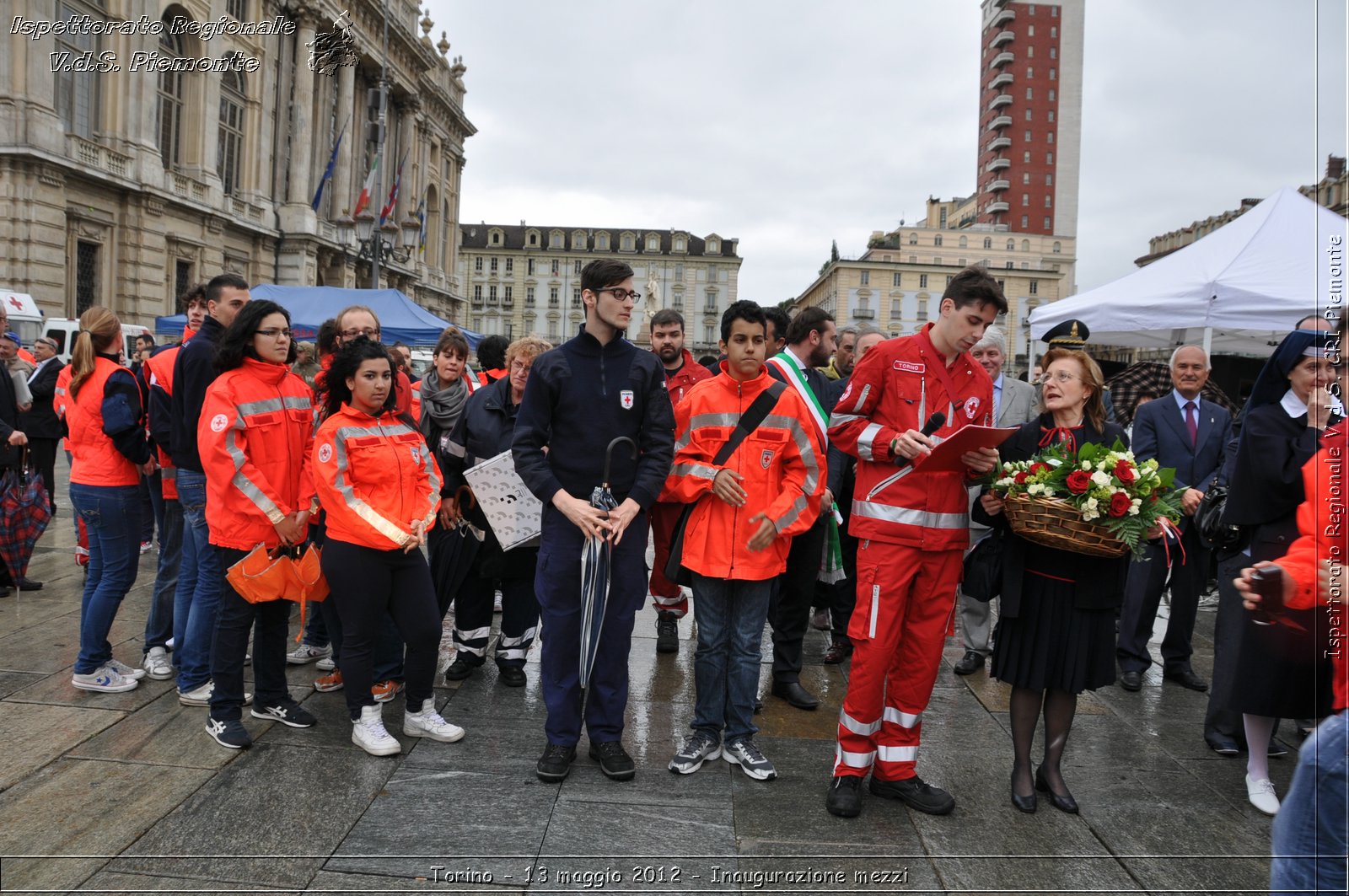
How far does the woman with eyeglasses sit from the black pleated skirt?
3414 mm

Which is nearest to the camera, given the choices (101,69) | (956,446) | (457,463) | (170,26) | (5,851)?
(5,851)

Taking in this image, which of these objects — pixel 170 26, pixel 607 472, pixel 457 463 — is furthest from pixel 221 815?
pixel 170 26

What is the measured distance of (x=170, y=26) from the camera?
28.0 meters

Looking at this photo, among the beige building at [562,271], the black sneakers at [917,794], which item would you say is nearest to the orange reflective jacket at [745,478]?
the black sneakers at [917,794]

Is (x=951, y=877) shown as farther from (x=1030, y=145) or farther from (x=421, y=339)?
(x=1030, y=145)

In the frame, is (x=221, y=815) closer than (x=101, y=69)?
Yes

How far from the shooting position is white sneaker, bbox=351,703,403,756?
412cm

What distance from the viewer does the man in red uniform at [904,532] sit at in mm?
3738

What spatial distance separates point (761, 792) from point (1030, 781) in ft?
3.81

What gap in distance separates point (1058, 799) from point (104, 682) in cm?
485

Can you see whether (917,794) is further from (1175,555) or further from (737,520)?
(1175,555)

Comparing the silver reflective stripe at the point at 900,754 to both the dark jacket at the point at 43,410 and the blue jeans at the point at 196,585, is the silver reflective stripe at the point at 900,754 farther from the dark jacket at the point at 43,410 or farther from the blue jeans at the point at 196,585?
the dark jacket at the point at 43,410

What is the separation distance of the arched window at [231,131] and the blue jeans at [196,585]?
30.9 m

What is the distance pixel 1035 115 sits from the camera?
306 ft
